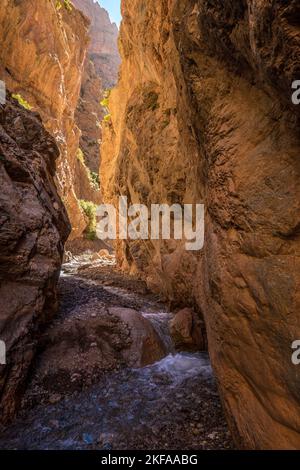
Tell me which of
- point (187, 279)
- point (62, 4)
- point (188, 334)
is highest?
point (62, 4)

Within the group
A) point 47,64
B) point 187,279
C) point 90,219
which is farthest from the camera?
point 90,219

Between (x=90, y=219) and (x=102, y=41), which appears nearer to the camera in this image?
(x=90, y=219)

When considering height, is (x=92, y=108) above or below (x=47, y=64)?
above

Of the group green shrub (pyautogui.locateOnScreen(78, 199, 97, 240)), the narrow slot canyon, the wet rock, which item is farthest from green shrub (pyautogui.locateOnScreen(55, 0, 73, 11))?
the wet rock

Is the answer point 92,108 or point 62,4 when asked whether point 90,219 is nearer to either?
point 62,4

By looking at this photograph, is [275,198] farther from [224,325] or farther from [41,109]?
[41,109]

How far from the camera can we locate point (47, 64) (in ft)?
76.4

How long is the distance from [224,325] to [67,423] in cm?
300

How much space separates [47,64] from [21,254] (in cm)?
2302

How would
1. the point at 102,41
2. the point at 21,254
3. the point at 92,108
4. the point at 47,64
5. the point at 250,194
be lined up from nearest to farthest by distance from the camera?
the point at 250,194
the point at 21,254
the point at 47,64
the point at 92,108
the point at 102,41

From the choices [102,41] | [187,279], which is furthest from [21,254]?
[102,41]

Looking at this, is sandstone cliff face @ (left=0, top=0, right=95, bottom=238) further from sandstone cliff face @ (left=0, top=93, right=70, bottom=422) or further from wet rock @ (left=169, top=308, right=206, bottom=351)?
wet rock @ (left=169, top=308, right=206, bottom=351)

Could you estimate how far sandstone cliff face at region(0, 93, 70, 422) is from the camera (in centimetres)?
508

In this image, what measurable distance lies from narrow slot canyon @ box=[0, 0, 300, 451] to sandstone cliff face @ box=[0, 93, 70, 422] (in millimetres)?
30
